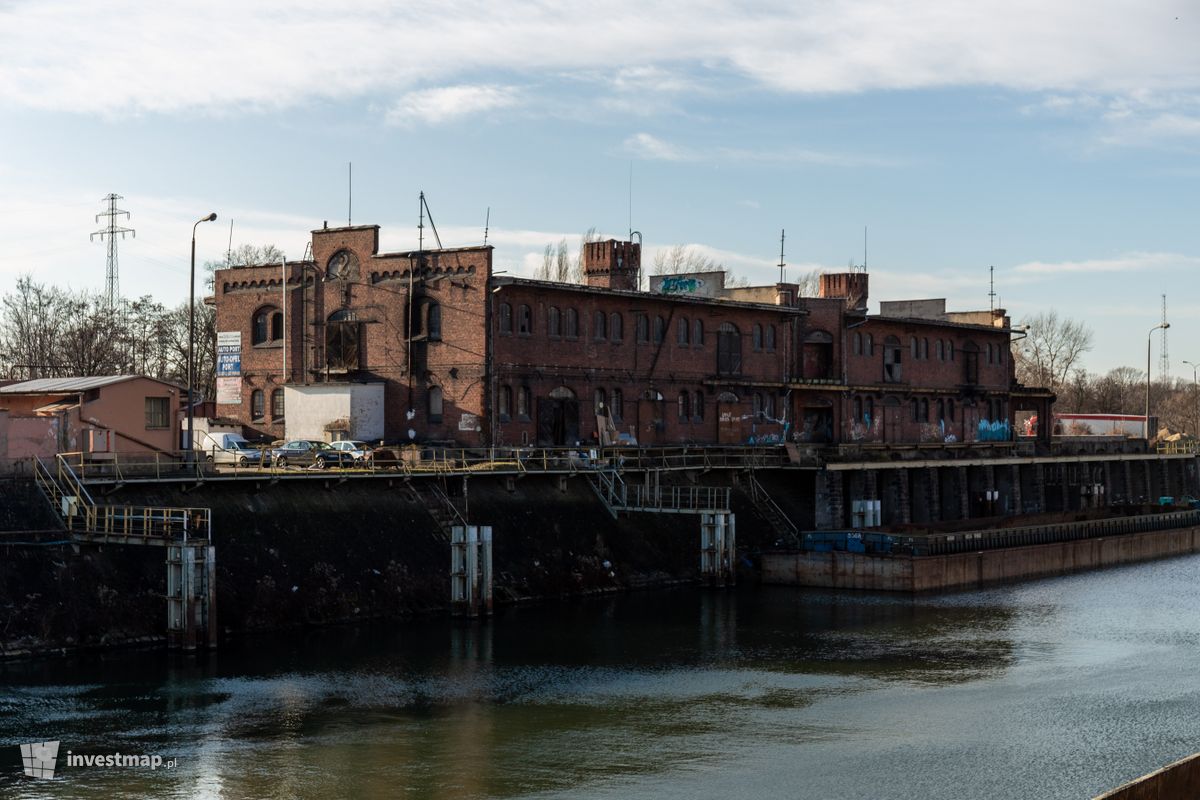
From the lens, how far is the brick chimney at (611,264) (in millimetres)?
66875

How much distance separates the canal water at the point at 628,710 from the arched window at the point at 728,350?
78.6 feet

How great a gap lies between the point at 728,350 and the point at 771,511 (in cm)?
1037

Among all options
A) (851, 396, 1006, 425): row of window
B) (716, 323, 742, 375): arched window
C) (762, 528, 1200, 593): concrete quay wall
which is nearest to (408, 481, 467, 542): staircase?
(762, 528, 1200, 593): concrete quay wall

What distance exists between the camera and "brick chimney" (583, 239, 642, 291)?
66875mm

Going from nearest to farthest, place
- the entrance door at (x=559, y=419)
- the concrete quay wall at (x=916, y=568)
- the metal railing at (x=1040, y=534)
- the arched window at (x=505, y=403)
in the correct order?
the concrete quay wall at (x=916, y=568) → the metal railing at (x=1040, y=534) → the arched window at (x=505, y=403) → the entrance door at (x=559, y=419)

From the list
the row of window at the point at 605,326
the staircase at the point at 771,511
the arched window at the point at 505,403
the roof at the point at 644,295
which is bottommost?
the staircase at the point at 771,511

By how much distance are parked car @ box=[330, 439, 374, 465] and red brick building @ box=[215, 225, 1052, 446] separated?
→ 2287 mm

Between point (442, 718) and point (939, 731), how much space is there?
418 inches

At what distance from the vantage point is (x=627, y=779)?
26703mm

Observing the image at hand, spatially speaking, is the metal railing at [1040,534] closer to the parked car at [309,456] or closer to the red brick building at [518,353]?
the red brick building at [518,353]

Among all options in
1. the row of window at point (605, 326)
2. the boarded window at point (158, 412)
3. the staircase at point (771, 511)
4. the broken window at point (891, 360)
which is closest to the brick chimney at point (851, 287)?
the broken window at point (891, 360)

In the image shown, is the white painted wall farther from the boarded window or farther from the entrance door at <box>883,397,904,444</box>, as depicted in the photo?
the entrance door at <box>883,397,904,444</box>

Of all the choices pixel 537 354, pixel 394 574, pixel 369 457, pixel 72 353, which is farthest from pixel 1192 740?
pixel 72 353

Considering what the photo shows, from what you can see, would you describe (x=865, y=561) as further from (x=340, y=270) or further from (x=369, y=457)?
(x=340, y=270)
